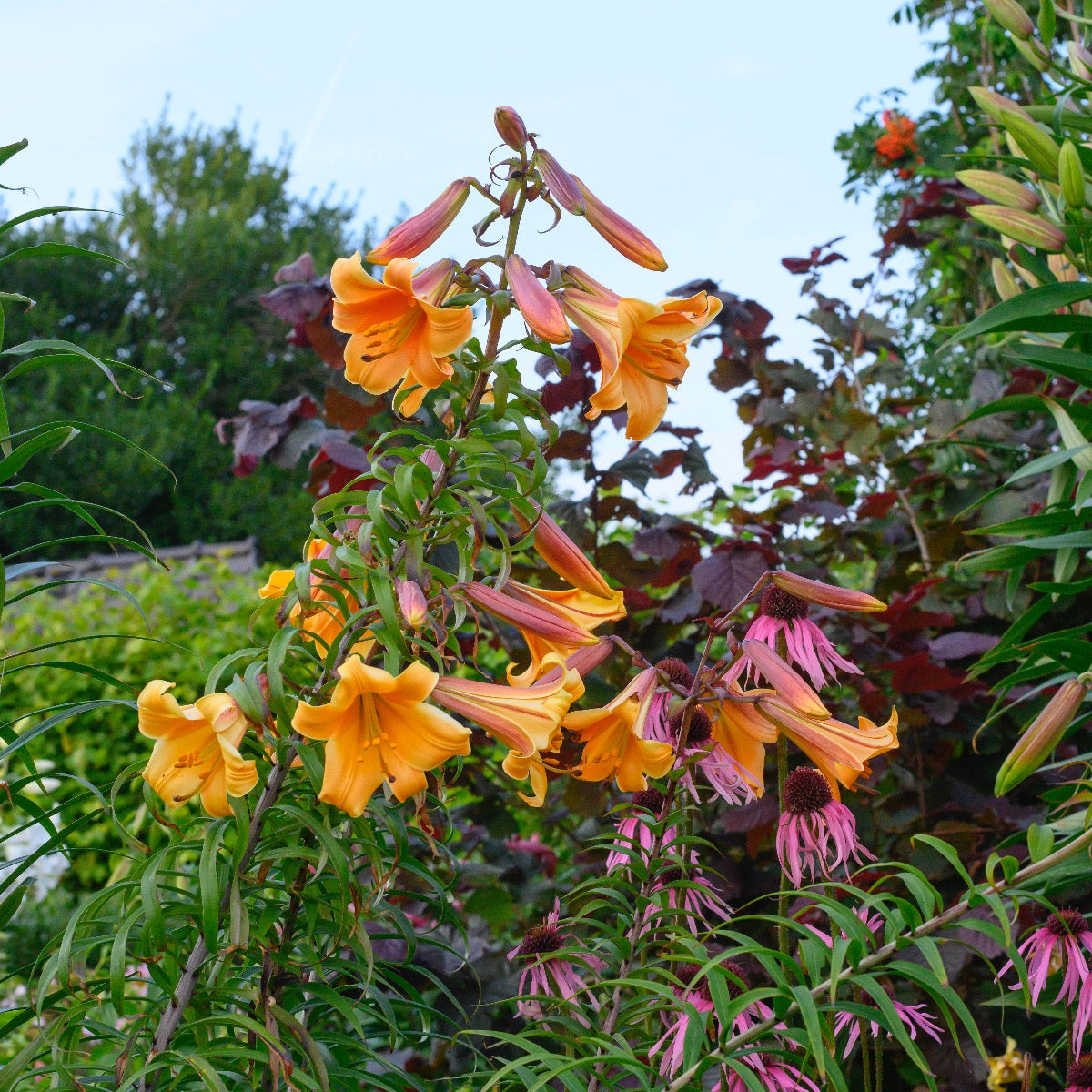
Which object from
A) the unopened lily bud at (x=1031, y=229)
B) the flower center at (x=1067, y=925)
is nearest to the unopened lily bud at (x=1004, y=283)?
the unopened lily bud at (x=1031, y=229)

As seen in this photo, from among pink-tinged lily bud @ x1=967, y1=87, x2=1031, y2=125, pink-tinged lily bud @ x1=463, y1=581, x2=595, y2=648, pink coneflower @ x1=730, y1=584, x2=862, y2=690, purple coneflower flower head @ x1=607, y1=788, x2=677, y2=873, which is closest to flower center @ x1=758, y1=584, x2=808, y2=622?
pink coneflower @ x1=730, y1=584, x2=862, y2=690

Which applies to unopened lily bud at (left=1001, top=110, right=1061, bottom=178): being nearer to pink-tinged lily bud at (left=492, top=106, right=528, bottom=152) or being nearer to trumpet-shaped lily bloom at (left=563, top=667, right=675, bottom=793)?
pink-tinged lily bud at (left=492, top=106, right=528, bottom=152)

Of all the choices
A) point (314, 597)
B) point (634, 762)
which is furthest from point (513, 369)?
point (634, 762)

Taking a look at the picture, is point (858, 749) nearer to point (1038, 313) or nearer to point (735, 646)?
point (735, 646)

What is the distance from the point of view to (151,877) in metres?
0.80

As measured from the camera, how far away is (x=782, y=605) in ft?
4.37

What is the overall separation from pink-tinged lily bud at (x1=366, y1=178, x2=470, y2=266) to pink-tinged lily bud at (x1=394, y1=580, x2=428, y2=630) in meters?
0.37

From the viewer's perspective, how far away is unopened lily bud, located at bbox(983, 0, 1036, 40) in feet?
5.56

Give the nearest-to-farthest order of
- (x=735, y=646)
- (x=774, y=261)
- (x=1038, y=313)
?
(x=735, y=646)
(x=1038, y=313)
(x=774, y=261)

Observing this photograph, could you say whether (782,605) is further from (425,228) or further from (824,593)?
(425,228)

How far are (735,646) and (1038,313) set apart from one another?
66cm

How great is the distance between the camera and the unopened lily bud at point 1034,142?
147cm

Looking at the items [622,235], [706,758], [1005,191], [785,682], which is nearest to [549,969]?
[706,758]

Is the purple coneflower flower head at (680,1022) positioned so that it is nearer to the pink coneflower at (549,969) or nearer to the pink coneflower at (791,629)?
the pink coneflower at (549,969)
